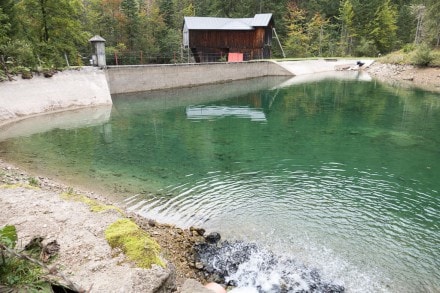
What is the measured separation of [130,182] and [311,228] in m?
6.79

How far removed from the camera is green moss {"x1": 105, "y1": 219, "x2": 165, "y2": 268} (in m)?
6.25

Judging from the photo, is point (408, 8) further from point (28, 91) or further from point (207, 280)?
point (207, 280)

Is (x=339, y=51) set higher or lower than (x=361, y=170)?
higher

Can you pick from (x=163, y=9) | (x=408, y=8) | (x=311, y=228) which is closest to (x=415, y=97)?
(x=311, y=228)

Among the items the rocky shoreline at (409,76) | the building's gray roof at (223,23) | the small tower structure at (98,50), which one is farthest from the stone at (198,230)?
the building's gray roof at (223,23)

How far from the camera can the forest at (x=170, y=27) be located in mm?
28500

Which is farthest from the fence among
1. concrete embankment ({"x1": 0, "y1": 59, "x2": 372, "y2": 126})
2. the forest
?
concrete embankment ({"x1": 0, "y1": 59, "x2": 372, "y2": 126})

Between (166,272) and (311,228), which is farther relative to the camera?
(311,228)

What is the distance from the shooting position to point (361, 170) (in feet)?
48.4

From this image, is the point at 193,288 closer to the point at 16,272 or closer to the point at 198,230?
the point at 16,272

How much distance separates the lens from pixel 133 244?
6633 millimetres

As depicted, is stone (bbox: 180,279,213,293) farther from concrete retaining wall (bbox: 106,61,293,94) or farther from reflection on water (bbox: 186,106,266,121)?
concrete retaining wall (bbox: 106,61,293,94)

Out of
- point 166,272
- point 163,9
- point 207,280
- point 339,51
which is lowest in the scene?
point 207,280

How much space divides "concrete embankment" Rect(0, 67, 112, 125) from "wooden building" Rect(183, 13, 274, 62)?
2234 centimetres
